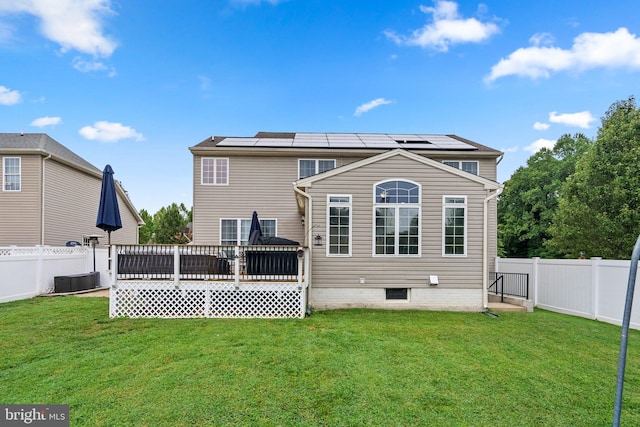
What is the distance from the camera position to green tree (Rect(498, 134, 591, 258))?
86.1 ft

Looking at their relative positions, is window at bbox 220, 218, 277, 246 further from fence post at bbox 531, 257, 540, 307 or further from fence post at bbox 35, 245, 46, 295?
fence post at bbox 531, 257, 540, 307

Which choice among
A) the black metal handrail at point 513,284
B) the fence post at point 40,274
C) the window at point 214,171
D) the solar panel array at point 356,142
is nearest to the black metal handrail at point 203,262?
the fence post at point 40,274

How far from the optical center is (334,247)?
829cm

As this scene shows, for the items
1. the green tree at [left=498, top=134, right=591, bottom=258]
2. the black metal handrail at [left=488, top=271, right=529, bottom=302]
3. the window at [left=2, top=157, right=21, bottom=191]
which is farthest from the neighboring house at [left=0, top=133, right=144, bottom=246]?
the green tree at [left=498, top=134, right=591, bottom=258]

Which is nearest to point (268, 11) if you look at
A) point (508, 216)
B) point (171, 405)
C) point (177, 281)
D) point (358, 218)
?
point (358, 218)

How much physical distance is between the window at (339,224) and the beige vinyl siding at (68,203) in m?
13.1

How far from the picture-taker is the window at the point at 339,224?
8.28 metres

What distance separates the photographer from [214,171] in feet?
41.0

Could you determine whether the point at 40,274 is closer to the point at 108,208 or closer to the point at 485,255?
the point at 108,208

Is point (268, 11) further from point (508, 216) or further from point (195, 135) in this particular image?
point (508, 216)

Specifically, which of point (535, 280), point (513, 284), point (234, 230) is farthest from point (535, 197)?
point (234, 230)

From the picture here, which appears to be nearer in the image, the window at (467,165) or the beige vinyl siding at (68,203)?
the window at (467,165)

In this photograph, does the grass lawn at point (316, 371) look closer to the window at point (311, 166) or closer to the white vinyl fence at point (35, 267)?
the white vinyl fence at point (35, 267)

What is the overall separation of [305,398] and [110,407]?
2.08m
